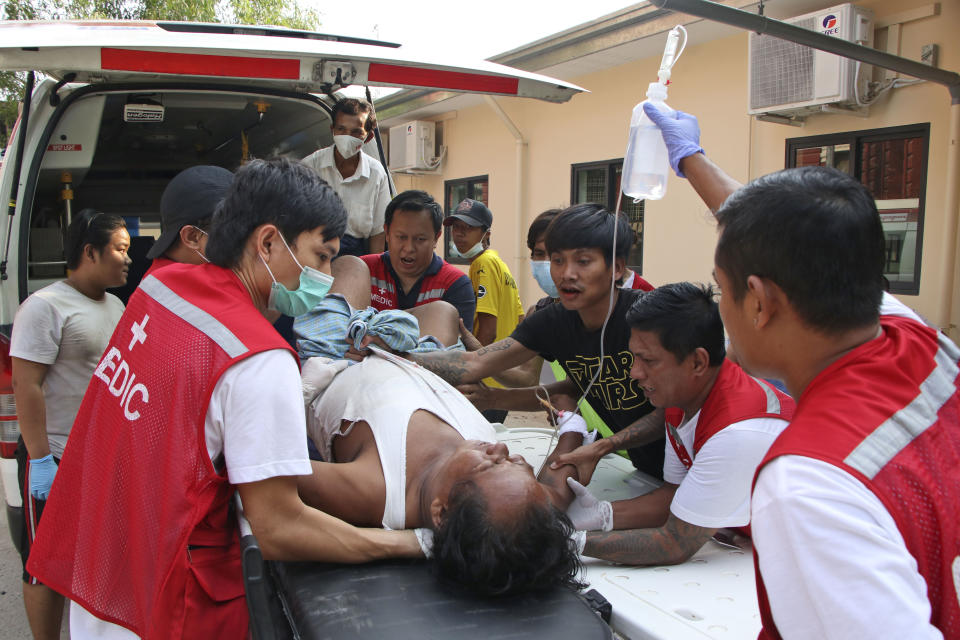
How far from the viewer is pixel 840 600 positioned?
0.80 m

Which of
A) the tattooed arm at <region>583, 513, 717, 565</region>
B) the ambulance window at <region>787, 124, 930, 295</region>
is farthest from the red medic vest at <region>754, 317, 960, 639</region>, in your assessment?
the ambulance window at <region>787, 124, 930, 295</region>

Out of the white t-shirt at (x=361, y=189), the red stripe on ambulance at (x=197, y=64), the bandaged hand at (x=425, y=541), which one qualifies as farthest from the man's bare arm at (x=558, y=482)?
the white t-shirt at (x=361, y=189)

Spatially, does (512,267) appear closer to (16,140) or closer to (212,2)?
(212,2)

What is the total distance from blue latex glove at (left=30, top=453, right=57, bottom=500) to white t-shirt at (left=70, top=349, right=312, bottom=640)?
1580 mm

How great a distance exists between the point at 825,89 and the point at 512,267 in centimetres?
497

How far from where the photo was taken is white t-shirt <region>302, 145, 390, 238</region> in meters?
3.69

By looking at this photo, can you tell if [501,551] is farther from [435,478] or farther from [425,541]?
[435,478]

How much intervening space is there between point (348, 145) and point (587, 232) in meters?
1.64

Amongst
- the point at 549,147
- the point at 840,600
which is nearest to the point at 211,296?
the point at 840,600

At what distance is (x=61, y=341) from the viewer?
109 inches

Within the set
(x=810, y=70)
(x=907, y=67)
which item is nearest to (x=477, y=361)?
(x=907, y=67)

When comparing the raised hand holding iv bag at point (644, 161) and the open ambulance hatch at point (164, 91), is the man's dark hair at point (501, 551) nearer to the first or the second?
the raised hand holding iv bag at point (644, 161)

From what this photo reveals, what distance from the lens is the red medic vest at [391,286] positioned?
11.2 feet

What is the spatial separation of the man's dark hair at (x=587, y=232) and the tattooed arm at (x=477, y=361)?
46 centimetres
